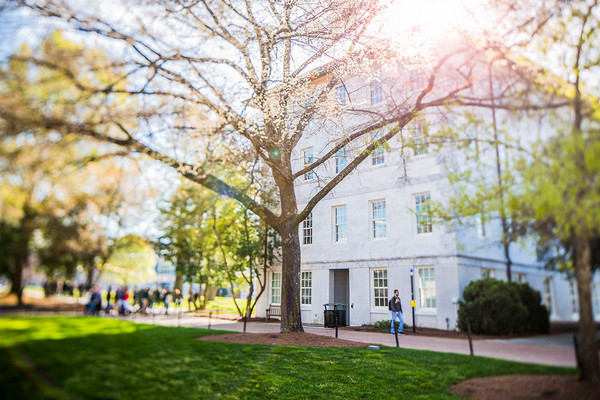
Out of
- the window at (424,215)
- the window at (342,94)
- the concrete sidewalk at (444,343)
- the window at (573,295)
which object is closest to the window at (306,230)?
the concrete sidewalk at (444,343)

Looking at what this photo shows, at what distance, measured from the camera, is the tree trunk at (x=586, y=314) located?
1.36 metres

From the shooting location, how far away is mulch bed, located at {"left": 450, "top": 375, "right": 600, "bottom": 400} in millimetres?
1341

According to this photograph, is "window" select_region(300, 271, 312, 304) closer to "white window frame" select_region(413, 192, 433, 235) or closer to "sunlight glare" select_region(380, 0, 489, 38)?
"white window frame" select_region(413, 192, 433, 235)

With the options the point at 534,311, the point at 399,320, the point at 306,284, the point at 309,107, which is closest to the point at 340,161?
the point at 309,107

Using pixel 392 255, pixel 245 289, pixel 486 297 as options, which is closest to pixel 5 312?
pixel 486 297

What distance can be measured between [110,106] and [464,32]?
2154 millimetres

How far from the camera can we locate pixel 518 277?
5.83 ft

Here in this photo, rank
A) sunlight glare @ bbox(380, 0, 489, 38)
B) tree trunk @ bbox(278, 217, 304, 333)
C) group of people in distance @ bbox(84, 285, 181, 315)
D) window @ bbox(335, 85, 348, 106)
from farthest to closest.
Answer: window @ bbox(335, 85, 348, 106)
tree trunk @ bbox(278, 217, 304, 333)
sunlight glare @ bbox(380, 0, 489, 38)
group of people in distance @ bbox(84, 285, 181, 315)

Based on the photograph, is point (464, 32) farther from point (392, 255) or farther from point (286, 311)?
point (286, 311)

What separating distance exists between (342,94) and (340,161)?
3.07ft

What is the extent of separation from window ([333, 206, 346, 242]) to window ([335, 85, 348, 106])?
136 cm

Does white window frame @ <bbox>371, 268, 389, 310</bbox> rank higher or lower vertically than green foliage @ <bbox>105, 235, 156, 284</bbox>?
lower

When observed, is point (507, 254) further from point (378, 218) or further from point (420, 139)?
point (378, 218)

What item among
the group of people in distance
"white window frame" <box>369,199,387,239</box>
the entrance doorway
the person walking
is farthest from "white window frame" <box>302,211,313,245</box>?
the person walking
